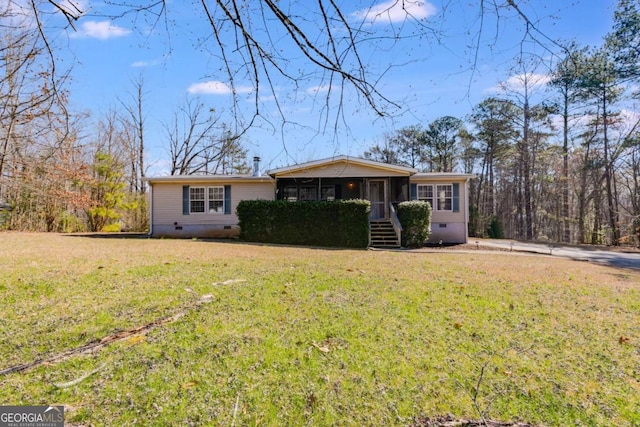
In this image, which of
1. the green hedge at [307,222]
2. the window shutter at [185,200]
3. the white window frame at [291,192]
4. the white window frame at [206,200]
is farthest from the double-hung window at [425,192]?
the window shutter at [185,200]

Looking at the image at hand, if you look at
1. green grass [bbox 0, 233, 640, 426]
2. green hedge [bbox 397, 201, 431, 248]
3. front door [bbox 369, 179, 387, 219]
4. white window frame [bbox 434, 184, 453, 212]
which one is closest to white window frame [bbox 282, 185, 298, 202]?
front door [bbox 369, 179, 387, 219]

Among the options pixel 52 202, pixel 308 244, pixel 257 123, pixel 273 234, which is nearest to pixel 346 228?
pixel 308 244

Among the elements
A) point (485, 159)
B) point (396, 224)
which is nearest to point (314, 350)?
point (396, 224)

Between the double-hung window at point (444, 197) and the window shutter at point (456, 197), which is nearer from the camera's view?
the window shutter at point (456, 197)

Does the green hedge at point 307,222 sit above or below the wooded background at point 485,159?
below

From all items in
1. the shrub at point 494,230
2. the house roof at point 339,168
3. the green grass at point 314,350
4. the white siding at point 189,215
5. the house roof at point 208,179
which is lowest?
the green grass at point 314,350

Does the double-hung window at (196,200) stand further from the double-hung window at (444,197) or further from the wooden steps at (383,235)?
the double-hung window at (444,197)

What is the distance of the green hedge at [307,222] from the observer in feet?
43.8

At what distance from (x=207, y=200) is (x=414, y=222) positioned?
10.1 metres

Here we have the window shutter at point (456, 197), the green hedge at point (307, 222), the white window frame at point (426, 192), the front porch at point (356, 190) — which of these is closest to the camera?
the green hedge at point (307, 222)

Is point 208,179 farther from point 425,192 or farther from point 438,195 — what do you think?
point 438,195

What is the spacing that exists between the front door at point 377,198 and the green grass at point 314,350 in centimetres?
1139

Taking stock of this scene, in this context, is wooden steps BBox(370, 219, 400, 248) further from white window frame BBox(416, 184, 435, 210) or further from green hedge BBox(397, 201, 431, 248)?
white window frame BBox(416, 184, 435, 210)

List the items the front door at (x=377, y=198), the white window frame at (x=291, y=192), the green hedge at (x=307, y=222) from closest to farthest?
the green hedge at (x=307, y=222), the front door at (x=377, y=198), the white window frame at (x=291, y=192)
